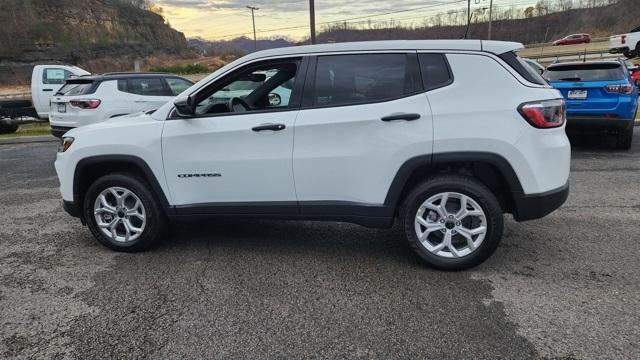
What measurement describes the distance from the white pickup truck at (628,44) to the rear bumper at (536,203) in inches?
1155

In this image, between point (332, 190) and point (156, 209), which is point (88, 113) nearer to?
point (156, 209)

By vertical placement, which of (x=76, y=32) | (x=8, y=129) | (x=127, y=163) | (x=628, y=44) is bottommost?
(x=8, y=129)

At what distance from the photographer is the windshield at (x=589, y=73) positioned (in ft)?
28.1

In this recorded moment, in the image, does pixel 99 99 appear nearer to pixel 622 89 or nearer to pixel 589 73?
pixel 589 73

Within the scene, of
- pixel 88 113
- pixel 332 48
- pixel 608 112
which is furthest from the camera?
pixel 88 113

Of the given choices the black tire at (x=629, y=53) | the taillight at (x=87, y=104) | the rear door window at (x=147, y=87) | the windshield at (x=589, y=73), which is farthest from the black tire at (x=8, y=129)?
the black tire at (x=629, y=53)

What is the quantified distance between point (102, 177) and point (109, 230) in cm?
50

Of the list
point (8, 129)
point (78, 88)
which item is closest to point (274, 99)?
point (78, 88)

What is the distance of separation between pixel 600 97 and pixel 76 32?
3715 inches

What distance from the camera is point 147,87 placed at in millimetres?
10570

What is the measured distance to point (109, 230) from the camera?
4.61 m

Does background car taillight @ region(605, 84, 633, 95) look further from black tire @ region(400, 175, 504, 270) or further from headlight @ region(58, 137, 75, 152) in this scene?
headlight @ region(58, 137, 75, 152)

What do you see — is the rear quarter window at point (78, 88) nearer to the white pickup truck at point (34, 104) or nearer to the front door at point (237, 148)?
the white pickup truck at point (34, 104)

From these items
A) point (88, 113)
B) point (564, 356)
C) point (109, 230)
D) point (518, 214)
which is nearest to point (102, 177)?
point (109, 230)
